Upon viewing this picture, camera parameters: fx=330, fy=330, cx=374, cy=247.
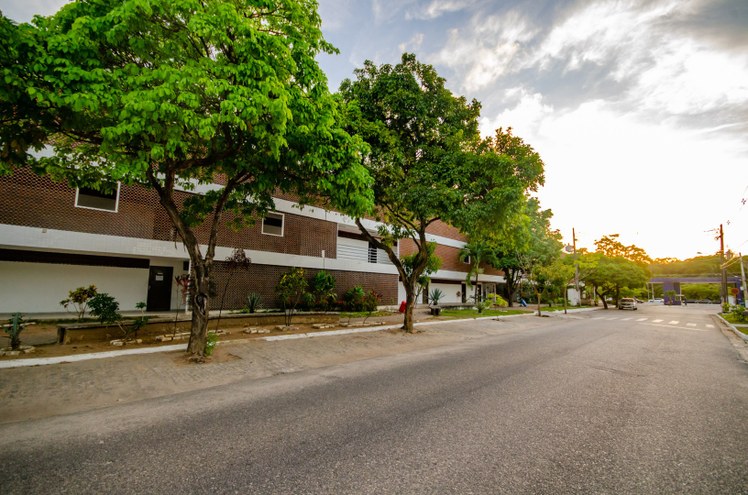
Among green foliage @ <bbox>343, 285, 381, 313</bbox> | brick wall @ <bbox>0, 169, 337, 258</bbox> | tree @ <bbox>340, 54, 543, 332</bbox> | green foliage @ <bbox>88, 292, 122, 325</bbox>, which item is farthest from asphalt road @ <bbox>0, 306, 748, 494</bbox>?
green foliage @ <bbox>343, 285, 381, 313</bbox>

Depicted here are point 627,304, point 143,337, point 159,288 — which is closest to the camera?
point 143,337

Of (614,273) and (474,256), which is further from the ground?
(474,256)

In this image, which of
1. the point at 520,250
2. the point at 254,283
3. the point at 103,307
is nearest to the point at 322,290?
the point at 254,283

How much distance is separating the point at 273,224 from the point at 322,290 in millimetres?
4677

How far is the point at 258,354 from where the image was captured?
8875 mm

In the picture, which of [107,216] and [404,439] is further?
[107,216]

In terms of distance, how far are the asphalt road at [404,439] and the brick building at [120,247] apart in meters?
7.63

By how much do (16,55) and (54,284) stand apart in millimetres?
13007

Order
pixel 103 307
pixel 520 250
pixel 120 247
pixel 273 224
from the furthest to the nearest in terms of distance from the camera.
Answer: pixel 273 224 < pixel 520 250 < pixel 120 247 < pixel 103 307

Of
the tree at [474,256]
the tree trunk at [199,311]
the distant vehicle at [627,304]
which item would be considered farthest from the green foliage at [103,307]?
the distant vehicle at [627,304]

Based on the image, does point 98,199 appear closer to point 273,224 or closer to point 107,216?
point 107,216

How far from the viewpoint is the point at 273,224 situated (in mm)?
18734

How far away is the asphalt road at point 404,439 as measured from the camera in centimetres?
288

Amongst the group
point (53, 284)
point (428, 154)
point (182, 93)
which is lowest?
point (53, 284)
